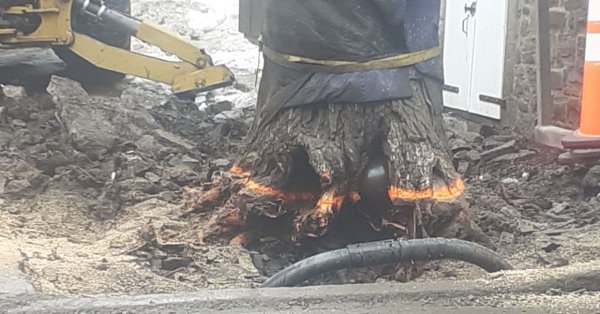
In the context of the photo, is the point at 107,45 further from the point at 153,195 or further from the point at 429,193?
the point at 429,193

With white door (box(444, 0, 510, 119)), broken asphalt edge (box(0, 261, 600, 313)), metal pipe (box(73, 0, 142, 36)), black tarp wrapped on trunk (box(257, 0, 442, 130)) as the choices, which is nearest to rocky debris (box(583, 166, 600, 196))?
black tarp wrapped on trunk (box(257, 0, 442, 130))

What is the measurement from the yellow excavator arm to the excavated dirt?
0.38m

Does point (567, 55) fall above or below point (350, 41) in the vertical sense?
below

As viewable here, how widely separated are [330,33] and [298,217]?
1.00m

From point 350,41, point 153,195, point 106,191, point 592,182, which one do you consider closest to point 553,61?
point 592,182

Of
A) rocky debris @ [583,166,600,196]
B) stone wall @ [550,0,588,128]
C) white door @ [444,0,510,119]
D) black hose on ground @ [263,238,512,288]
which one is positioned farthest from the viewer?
white door @ [444,0,510,119]

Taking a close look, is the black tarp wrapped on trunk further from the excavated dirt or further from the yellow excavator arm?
the yellow excavator arm

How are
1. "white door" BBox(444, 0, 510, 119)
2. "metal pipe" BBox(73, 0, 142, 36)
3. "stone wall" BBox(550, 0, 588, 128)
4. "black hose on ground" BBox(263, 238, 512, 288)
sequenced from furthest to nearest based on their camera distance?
"white door" BBox(444, 0, 510, 119)
"metal pipe" BBox(73, 0, 142, 36)
"stone wall" BBox(550, 0, 588, 128)
"black hose on ground" BBox(263, 238, 512, 288)

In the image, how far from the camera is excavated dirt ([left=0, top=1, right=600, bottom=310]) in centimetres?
429

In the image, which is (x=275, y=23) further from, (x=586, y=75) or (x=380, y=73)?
(x=586, y=75)

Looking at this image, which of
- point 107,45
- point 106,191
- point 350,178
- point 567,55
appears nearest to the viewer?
point 350,178

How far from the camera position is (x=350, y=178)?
483cm

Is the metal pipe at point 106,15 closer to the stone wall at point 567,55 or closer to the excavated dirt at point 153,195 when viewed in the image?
the excavated dirt at point 153,195

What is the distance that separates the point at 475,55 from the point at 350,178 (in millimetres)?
5264
